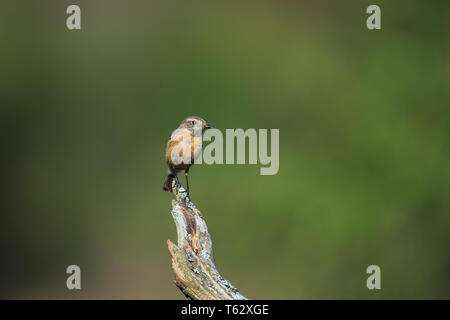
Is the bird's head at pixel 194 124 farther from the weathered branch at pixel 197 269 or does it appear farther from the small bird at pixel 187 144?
the weathered branch at pixel 197 269

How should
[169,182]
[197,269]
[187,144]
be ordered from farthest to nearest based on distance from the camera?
1. [169,182]
2. [187,144]
3. [197,269]

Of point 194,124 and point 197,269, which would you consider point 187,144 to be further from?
point 197,269

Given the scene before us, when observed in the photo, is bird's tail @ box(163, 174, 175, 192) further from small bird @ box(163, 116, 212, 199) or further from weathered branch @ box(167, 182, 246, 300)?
weathered branch @ box(167, 182, 246, 300)

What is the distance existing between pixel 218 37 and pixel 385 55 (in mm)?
4385

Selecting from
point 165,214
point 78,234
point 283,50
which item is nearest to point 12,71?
point 78,234

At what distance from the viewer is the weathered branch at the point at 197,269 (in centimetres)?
515

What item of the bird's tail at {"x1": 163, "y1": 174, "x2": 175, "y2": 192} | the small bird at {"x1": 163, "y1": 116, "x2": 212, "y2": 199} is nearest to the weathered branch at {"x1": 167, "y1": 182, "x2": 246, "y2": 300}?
the small bird at {"x1": 163, "y1": 116, "x2": 212, "y2": 199}

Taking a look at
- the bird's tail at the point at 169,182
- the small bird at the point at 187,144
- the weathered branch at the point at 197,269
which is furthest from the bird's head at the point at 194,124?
the weathered branch at the point at 197,269

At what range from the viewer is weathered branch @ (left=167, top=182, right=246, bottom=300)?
515 centimetres

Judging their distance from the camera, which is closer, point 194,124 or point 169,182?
point 194,124

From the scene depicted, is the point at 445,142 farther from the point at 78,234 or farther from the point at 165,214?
the point at 78,234

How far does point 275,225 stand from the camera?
13305 millimetres

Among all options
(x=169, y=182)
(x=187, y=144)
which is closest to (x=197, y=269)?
(x=187, y=144)

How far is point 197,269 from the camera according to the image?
5262 mm
